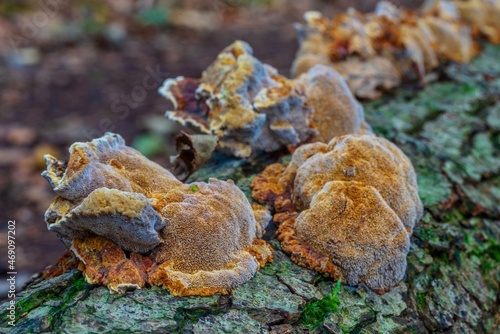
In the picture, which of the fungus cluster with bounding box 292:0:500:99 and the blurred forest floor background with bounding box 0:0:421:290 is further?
the blurred forest floor background with bounding box 0:0:421:290

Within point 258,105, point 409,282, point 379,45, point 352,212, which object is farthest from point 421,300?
point 379,45

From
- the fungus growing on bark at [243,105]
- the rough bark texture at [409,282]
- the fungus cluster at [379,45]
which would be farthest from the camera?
the fungus cluster at [379,45]

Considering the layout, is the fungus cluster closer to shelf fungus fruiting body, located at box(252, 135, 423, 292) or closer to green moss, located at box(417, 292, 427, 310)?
shelf fungus fruiting body, located at box(252, 135, 423, 292)

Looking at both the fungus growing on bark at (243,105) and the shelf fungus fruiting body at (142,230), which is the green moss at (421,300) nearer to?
the shelf fungus fruiting body at (142,230)

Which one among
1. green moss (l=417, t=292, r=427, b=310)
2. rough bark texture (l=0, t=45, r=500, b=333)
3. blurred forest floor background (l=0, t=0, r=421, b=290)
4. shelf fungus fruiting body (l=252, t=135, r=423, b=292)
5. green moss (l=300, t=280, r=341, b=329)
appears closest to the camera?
rough bark texture (l=0, t=45, r=500, b=333)

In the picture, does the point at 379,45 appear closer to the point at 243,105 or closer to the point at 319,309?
the point at 243,105

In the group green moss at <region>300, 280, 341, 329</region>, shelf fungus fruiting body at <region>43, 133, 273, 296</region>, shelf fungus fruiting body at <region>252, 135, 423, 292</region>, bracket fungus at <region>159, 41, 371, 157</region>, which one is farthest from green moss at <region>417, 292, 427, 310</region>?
bracket fungus at <region>159, 41, 371, 157</region>

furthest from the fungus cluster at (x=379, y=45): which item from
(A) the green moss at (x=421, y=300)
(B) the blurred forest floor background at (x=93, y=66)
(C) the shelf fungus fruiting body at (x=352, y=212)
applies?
(B) the blurred forest floor background at (x=93, y=66)

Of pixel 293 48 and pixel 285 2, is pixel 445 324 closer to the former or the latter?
pixel 293 48
